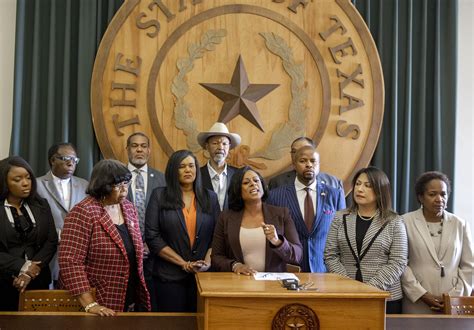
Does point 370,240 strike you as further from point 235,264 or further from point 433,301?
point 235,264

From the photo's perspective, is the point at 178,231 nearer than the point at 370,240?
No

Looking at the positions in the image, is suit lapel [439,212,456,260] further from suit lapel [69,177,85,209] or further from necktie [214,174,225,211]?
suit lapel [69,177,85,209]

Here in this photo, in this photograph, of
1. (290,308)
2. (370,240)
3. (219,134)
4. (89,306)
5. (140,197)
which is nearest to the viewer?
(290,308)

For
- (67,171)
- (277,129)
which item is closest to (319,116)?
(277,129)

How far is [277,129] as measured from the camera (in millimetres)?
4285

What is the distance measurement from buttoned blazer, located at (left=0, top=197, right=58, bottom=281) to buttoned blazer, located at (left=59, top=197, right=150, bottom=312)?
20.1 inches

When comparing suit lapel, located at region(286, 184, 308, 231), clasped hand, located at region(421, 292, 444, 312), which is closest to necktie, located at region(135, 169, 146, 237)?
suit lapel, located at region(286, 184, 308, 231)

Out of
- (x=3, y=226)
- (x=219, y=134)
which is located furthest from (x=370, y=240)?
(x=3, y=226)

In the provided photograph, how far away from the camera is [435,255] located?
3209 millimetres

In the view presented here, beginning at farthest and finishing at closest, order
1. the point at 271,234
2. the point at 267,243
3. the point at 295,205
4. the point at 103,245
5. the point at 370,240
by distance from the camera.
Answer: the point at 295,205, the point at 370,240, the point at 267,243, the point at 271,234, the point at 103,245

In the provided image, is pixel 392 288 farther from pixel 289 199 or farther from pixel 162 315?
pixel 162 315

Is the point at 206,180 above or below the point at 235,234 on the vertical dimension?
above

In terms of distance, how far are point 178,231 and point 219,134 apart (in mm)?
859

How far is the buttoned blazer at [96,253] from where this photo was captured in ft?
8.50
